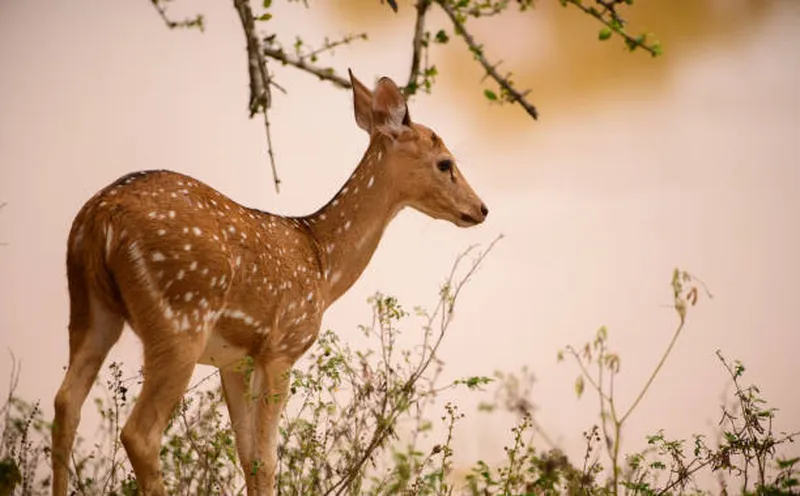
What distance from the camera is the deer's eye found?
538 cm

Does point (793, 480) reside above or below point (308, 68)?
below

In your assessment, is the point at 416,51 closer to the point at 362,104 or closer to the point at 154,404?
the point at 362,104

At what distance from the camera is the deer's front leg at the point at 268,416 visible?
4707mm

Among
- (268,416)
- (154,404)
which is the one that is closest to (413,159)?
(268,416)

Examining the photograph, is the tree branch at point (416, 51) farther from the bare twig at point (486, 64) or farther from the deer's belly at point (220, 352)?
the deer's belly at point (220, 352)

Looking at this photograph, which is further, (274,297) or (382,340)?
(382,340)

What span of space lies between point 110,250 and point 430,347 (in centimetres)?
160

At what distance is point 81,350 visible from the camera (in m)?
4.34

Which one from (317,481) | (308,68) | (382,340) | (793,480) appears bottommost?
(793,480)

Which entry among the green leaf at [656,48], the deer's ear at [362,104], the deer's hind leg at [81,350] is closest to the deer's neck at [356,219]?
the deer's ear at [362,104]

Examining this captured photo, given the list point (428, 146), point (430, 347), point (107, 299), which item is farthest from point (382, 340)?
point (107, 299)

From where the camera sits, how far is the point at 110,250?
4160 mm

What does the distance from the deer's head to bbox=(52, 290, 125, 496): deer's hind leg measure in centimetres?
163

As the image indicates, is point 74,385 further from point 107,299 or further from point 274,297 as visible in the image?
point 274,297
